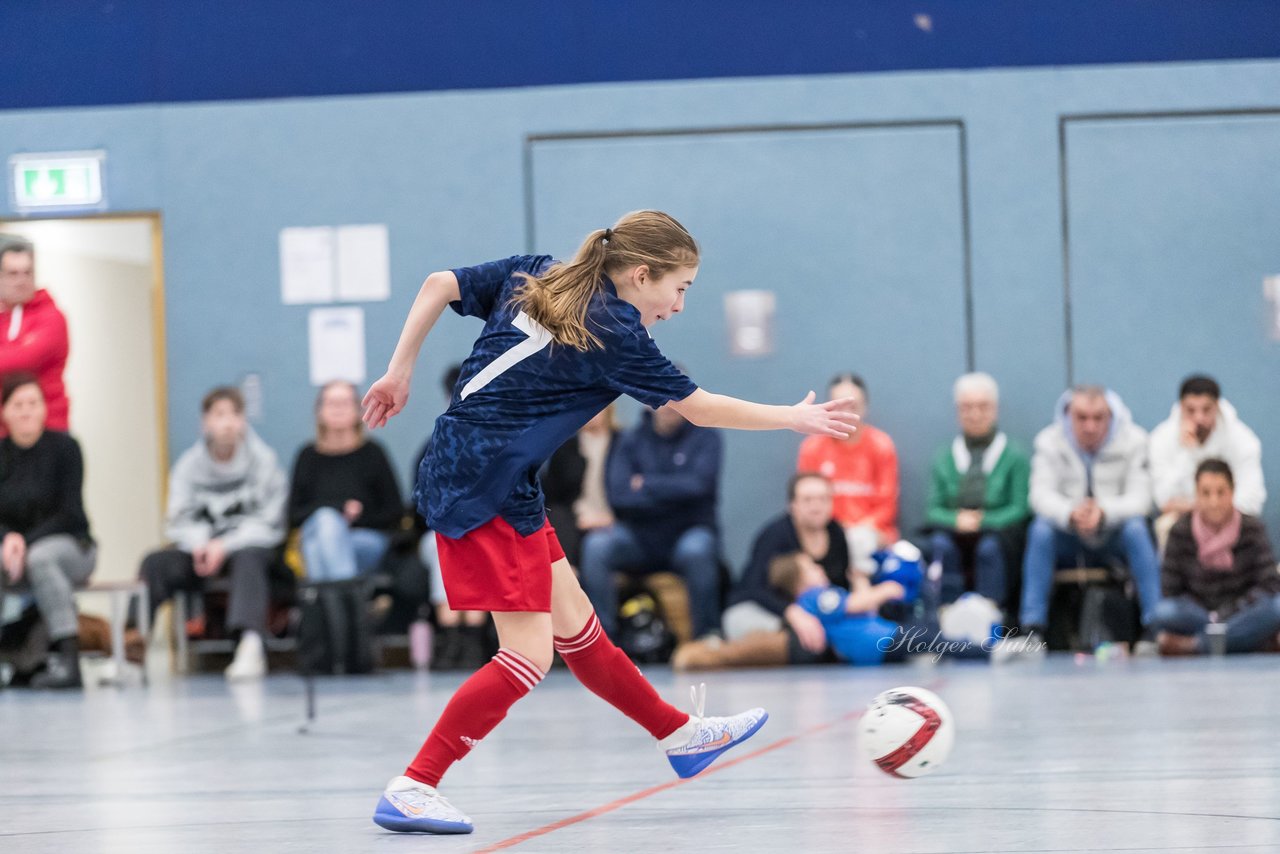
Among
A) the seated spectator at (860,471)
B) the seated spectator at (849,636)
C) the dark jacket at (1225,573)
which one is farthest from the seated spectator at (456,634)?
the dark jacket at (1225,573)

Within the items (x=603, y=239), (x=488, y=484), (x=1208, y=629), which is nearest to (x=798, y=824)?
(x=488, y=484)

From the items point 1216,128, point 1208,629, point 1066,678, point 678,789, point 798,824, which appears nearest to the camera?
point 798,824

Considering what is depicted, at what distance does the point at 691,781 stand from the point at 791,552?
13.9ft

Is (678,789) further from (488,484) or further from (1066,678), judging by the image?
(1066,678)

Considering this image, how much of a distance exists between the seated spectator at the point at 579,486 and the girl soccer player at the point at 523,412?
16.6 ft

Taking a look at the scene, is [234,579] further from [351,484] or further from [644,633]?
[644,633]

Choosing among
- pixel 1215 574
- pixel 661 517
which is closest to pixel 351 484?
pixel 661 517

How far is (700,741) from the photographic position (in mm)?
4262

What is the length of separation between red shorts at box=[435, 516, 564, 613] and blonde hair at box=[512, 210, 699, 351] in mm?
492

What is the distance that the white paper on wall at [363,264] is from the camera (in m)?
10.5

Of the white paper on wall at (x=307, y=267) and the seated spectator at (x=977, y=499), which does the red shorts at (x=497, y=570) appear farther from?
the white paper on wall at (x=307, y=267)

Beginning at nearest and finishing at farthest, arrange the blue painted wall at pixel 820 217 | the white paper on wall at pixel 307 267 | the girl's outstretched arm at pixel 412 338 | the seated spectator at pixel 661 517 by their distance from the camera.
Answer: the girl's outstretched arm at pixel 412 338
the seated spectator at pixel 661 517
the blue painted wall at pixel 820 217
the white paper on wall at pixel 307 267

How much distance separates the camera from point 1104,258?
10.3 metres

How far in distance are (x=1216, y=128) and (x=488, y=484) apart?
775 cm
